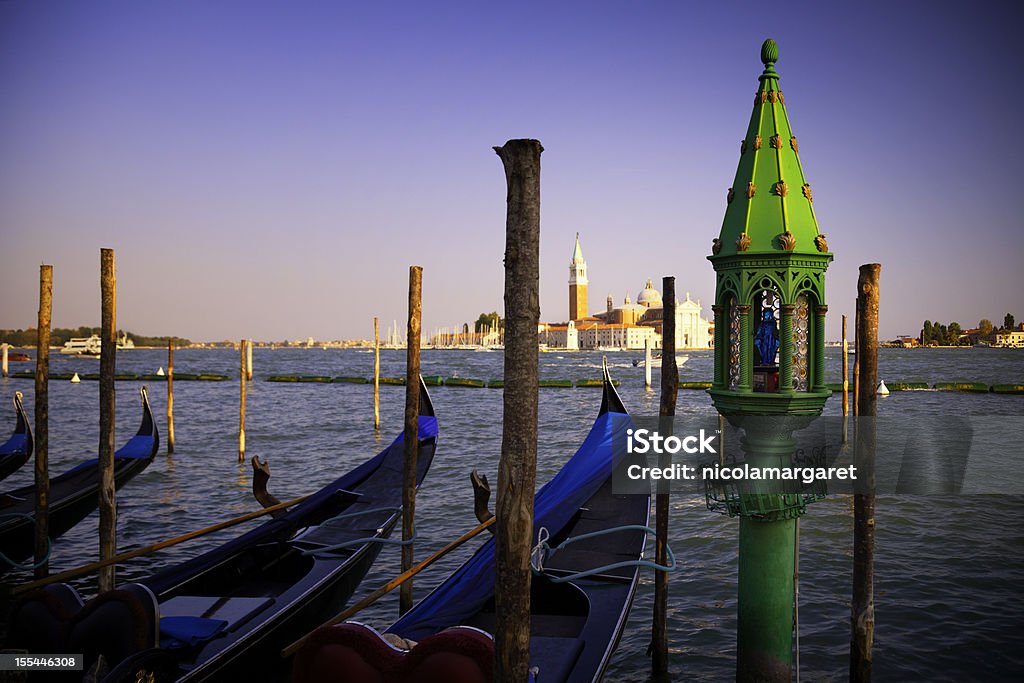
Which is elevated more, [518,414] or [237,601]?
[518,414]

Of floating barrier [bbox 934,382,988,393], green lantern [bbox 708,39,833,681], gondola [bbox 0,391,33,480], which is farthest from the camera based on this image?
floating barrier [bbox 934,382,988,393]

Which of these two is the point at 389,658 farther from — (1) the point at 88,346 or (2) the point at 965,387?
(1) the point at 88,346

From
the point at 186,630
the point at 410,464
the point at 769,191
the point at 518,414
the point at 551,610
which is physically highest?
the point at 769,191

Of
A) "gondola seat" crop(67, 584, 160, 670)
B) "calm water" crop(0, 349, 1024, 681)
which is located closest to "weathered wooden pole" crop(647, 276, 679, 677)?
"calm water" crop(0, 349, 1024, 681)

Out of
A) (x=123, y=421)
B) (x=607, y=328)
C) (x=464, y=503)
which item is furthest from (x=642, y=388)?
(x=607, y=328)

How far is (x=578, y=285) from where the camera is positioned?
404 feet

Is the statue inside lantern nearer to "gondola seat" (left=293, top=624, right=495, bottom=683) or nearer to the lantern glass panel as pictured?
the lantern glass panel

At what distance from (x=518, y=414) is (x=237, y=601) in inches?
133

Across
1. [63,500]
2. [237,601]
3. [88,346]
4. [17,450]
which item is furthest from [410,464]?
[88,346]

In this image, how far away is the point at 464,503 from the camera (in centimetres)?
1055

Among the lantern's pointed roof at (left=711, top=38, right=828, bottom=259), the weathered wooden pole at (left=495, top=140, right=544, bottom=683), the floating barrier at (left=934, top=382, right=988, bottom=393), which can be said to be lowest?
the floating barrier at (left=934, top=382, right=988, bottom=393)

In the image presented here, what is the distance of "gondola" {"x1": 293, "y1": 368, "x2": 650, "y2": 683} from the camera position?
9.77 feet

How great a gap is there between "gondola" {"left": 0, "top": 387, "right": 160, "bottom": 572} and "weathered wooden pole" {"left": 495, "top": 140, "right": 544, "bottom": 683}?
526cm

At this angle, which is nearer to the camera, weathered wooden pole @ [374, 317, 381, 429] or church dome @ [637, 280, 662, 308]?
weathered wooden pole @ [374, 317, 381, 429]
